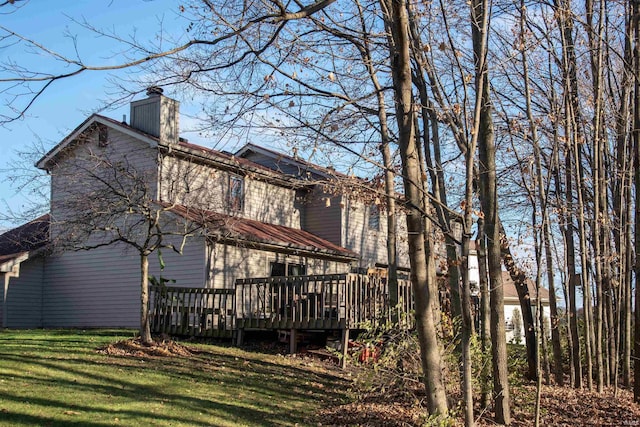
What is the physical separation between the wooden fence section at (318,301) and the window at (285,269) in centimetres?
546

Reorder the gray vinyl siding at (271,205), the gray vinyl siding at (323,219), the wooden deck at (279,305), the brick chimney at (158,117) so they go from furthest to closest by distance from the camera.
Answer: the gray vinyl siding at (323,219)
the gray vinyl siding at (271,205)
the brick chimney at (158,117)
the wooden deck at (279,305)

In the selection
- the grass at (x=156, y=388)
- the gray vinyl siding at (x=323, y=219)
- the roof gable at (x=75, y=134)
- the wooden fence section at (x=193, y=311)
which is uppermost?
the roof gable at (x=75, y=134)

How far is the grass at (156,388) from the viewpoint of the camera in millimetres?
7578

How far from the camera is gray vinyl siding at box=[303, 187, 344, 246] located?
24906mm

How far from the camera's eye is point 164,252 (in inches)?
784

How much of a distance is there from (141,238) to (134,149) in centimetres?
292

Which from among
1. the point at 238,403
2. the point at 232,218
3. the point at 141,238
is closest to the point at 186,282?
the point at 141,238

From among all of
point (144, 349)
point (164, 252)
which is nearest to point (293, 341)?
point (144, 349)

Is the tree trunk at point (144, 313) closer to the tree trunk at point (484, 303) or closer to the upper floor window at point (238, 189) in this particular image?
the tree trunk at point (484, 303)

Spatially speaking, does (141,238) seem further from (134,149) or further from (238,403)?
(238,403)

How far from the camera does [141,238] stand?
19719 mm

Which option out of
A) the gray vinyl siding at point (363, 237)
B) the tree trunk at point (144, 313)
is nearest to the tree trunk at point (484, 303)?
the tree trunk at point (144, 313)

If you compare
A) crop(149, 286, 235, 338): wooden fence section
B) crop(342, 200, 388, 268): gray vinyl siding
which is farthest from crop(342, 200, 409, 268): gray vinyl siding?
crop(149, 286, 235, 338): wooden fence section

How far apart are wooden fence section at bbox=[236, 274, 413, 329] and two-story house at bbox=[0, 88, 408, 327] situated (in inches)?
90.3
